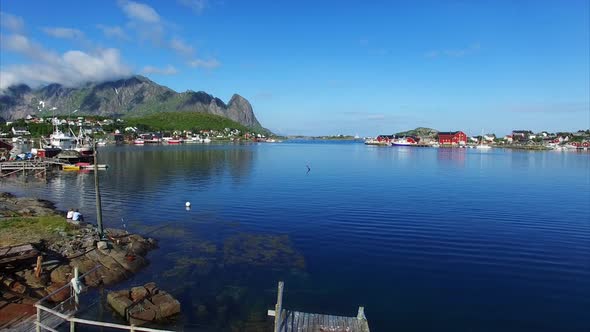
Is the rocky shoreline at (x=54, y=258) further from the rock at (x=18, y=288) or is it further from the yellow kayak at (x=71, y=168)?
the yellow kayak at (x=71, y=168)

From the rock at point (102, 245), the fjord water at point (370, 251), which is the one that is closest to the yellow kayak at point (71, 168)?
the fjord water at point (370, 251)

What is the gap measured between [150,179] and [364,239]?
54.2 meters

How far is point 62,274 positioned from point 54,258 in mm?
2027

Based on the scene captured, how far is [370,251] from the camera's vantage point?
108ft

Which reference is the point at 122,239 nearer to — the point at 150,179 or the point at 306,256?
the point at 306,256

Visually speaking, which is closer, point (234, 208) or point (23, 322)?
point (23, 322)

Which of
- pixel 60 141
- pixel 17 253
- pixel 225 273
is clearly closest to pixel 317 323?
pixel 225 273

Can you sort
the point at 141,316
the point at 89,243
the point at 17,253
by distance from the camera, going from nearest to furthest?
the point at 141,316
the point at 17,253
the point at 89,243

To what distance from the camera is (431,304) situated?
23141 millimetres

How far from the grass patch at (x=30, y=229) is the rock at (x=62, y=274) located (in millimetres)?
6362

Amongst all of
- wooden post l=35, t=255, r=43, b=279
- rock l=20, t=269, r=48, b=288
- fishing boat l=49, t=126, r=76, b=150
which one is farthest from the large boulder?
fishing boat l=49, t=126, r=76, b=150

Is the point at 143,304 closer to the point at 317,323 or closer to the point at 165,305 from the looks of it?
the point at 165,305

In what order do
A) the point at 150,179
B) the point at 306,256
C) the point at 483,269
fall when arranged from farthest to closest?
the point at 150,179 → the point at 306,256 → the point at 483,269

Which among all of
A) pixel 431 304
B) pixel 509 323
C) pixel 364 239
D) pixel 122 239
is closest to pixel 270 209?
pixel 364 239
